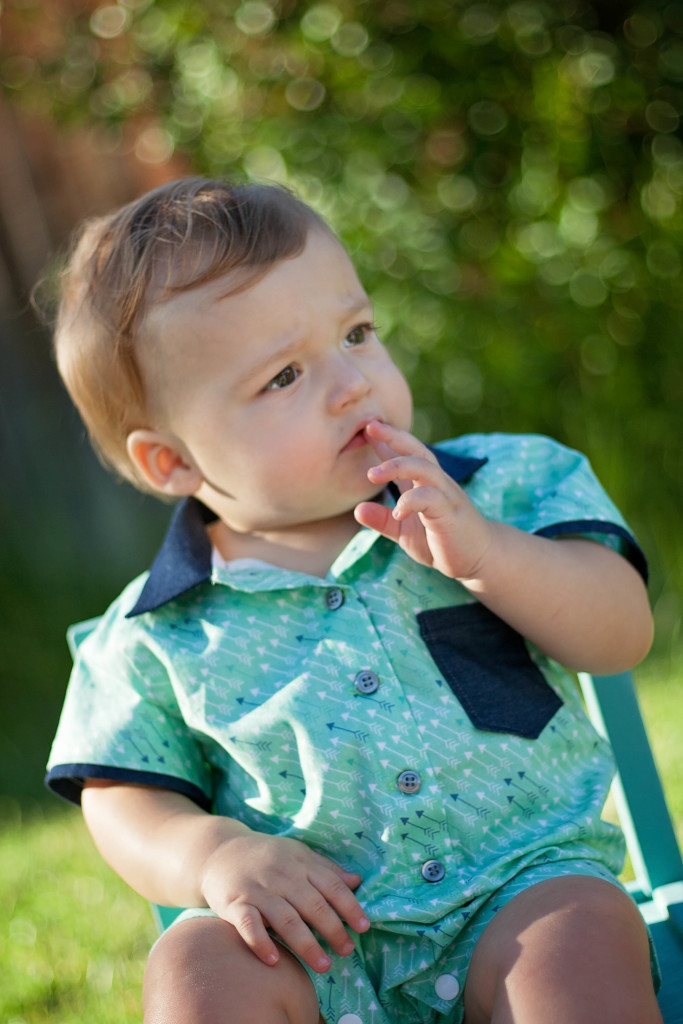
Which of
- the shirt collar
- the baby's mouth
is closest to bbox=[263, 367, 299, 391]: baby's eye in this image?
the baby's mouth

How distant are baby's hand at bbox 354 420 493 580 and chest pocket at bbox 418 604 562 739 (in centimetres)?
10

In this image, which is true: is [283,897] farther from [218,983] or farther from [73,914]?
[73,914]

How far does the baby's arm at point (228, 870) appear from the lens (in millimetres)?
1231

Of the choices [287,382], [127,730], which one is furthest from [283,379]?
[127,730]

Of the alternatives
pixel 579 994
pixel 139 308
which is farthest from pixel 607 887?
pixel 139 308

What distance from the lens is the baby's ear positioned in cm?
165

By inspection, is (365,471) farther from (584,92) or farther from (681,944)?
(584,92)

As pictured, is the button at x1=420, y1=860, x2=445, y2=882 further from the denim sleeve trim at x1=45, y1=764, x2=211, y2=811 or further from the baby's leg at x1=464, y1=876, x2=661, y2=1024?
the denim sleeve trim at x1=45, y1=764, x2=211, y2=811

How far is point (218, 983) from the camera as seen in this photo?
116cm

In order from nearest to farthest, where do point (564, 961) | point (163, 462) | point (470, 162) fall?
1. point (564, 961)
2. point (163, 462)
3. point (470, 162)

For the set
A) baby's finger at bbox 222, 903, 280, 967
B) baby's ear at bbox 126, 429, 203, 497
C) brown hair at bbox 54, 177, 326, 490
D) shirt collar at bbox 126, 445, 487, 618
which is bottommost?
baby's finger at bbox 222, 903, 280, 967

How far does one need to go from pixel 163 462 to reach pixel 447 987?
84 cm

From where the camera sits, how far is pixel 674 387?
128 inches

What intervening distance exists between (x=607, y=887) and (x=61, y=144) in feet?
15.6
